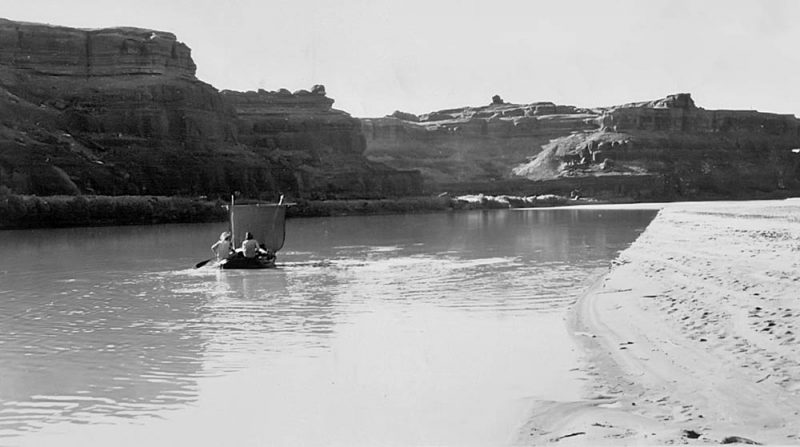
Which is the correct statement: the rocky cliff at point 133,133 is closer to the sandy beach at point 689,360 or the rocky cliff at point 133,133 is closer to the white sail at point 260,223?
the white sail at point 260,223

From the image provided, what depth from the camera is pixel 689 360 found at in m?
13.2

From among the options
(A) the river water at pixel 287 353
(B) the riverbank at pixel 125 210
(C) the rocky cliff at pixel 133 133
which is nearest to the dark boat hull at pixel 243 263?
(A) the river water at pixel 287 353

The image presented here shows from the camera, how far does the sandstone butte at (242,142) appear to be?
97.9 meters

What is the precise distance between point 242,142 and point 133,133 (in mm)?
26661

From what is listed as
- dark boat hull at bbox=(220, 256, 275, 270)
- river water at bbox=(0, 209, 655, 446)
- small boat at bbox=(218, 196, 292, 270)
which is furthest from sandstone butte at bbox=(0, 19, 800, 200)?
river water at bbox=(0, 209, 655, 446)

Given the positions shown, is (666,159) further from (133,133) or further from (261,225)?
(261,225)

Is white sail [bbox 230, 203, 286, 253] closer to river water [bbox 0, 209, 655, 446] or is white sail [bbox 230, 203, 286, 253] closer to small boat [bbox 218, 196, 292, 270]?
small boat [bbox 218, 196, 292, 270]

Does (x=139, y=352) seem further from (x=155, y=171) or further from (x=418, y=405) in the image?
(x=155, y=171)

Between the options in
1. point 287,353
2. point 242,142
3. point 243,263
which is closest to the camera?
point 287,353

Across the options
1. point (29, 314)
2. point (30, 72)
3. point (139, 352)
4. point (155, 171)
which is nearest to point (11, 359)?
point (139, 352)

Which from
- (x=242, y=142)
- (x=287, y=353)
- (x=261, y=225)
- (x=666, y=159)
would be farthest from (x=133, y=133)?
(x=666, y=159)

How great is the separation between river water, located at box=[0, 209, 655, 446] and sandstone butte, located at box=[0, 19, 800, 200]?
58.3m

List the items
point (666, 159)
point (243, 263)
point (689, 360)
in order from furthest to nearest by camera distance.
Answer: point (666, 159), point (243, 263), point (689, 360)

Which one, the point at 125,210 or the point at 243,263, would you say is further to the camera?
the point at 125,210
